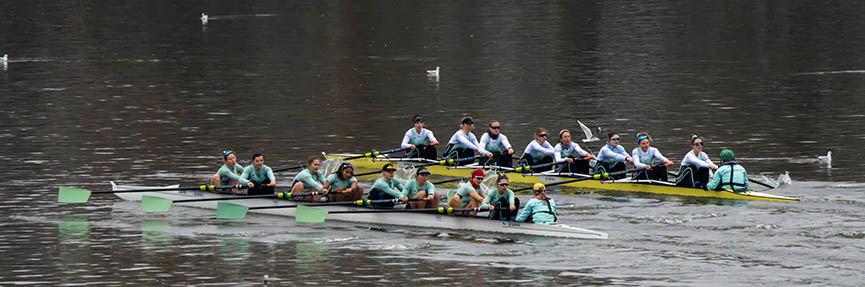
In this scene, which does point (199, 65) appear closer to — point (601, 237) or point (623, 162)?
point (623, 162)

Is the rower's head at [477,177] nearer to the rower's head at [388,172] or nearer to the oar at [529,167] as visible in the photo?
the rower's head at [388,172]

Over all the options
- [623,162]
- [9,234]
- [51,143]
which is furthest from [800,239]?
[51,143]

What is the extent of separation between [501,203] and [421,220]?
2.20 meters

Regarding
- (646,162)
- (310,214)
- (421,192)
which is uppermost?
(646,162)

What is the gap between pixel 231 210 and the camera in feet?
116

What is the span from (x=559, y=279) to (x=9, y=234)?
44.3 feet

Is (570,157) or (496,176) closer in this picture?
(496,176)

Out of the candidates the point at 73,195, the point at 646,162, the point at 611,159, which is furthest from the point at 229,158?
the point at 646,162

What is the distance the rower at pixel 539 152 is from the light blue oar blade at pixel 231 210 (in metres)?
9.28

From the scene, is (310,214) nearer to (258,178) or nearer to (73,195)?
(258,178)

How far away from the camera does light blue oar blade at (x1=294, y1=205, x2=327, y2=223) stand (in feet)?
112

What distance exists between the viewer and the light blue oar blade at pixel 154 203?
3631cm

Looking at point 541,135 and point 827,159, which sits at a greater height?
point 541,135

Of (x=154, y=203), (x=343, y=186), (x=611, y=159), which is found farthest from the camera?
(x=611, y=159)
